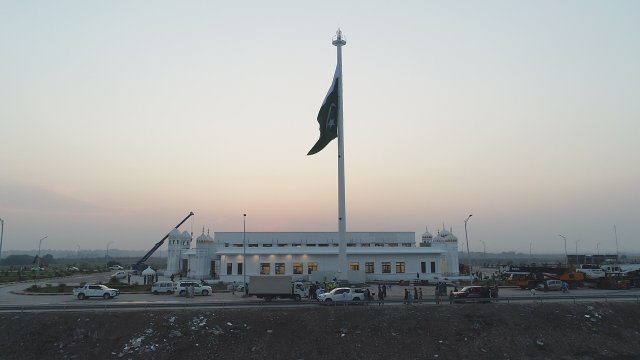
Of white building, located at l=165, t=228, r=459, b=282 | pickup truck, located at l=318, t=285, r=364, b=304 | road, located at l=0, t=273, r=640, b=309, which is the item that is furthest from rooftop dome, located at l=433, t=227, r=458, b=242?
pickup truck, located at l=318, t=285, r=364, b=304

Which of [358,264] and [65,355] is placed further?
[358,264]

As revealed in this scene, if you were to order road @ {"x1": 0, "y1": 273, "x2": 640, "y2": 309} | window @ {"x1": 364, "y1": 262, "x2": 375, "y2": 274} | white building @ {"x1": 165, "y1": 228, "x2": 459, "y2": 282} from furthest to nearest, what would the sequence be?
window @ {"x1": 364, "y1": 262, "x2": 375, "y2": 274} < white building @ {"x1": 165, "y1": 228, "x2": 459, "y2": 282} < road @ {"x1": 0, "y1": 273, "x2": 640, "y2": 309}

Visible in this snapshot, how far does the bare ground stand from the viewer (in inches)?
1298

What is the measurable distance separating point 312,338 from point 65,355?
16.5 meters

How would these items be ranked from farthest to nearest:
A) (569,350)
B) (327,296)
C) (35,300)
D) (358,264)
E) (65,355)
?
(358,264)
(35,300)
(327,296)
(569,350)
(65,355)

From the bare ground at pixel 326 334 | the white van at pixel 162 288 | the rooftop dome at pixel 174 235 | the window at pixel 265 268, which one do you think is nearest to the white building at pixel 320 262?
the window at pixel 265 268

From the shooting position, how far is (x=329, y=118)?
54.8 meters

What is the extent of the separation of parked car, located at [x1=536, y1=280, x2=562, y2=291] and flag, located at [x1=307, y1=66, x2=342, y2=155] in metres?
29.2

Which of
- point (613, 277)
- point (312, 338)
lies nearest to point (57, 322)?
point (312, 338)

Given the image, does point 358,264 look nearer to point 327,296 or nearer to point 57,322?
point 327,296

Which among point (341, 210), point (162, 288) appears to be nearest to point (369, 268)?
point (341, 210)

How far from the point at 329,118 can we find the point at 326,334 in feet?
87.7

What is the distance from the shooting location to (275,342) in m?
33.9

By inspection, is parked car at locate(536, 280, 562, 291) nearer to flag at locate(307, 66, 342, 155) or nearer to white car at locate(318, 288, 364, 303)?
white car at locate(318, 288, 364, 303)
